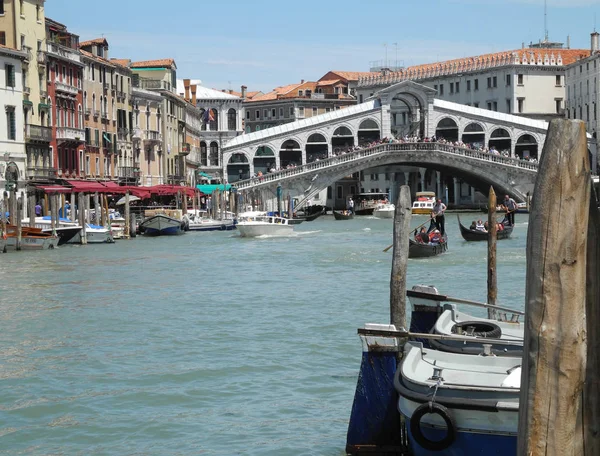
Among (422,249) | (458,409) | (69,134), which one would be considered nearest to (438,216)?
(422,249)

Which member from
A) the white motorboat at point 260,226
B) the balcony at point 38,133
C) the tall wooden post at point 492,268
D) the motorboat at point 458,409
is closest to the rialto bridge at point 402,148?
the white motorboat at point 260,226

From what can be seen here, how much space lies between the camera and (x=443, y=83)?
52.1m

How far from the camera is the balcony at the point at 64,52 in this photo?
90.3 ft

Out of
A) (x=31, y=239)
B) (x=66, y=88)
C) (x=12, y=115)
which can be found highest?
(x=66, y=88)

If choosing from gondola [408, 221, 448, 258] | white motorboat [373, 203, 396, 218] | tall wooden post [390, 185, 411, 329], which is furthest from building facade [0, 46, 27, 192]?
tall wooden post [390, 185, 411, 329]

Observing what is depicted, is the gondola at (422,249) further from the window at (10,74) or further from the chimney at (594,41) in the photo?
the chimney at (594,41)

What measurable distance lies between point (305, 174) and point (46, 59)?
1064 centimetres

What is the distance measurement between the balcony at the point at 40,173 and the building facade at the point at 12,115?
22 centimetres

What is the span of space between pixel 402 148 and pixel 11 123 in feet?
47.4

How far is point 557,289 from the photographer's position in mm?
3039

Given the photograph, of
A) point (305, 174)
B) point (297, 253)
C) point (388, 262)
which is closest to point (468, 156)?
point (305, 174)

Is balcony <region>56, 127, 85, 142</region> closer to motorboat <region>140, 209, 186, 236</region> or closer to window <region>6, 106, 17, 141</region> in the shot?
window <region>6, 106, 17, 141</region>

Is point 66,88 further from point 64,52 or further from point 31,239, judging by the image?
point 31,239

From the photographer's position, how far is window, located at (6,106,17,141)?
82.0ft
